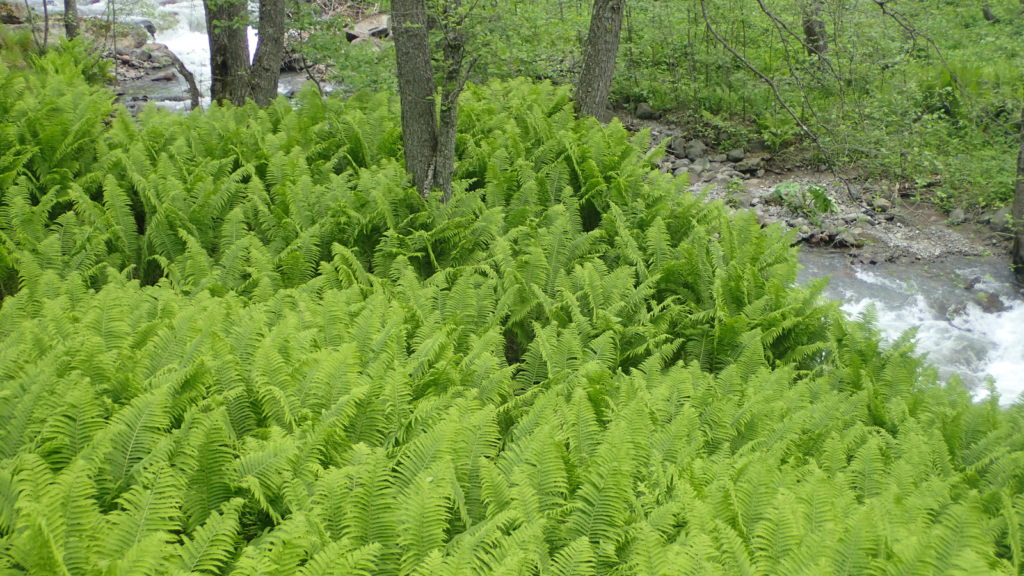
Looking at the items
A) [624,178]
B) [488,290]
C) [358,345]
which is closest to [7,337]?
[358,345]

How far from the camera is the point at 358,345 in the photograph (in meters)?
4.30

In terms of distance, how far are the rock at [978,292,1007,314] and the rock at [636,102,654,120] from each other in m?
6.90

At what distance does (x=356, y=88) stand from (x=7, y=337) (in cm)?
617

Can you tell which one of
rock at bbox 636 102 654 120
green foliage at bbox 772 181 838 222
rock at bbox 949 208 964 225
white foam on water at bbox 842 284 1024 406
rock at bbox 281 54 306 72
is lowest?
white foam on water at bbox 842 284 1024 406

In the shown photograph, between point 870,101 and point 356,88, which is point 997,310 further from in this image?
point 356,88

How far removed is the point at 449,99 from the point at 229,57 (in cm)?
464

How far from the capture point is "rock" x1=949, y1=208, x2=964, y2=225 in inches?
459

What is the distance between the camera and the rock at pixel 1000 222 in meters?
11.1

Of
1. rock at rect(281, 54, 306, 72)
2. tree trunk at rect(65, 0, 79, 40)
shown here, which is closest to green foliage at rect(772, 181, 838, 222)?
rock at rect(281, 54, 306, 72)

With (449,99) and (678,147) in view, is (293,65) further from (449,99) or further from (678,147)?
(449,99)

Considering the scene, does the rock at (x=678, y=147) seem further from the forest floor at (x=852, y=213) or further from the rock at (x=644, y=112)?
the rock at (x=644, y=112)

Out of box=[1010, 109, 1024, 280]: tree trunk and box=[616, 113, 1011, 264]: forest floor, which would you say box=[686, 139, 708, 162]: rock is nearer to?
box=[616, 113, 1011, 264]: forest floor

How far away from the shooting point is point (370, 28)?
18719mm

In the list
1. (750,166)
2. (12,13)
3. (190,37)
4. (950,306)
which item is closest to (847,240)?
(950,306)
